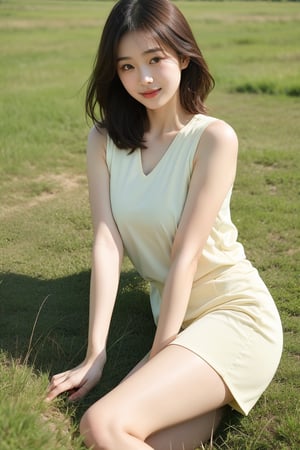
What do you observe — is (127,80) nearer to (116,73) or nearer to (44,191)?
(116,73)

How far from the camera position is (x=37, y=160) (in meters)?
6.74

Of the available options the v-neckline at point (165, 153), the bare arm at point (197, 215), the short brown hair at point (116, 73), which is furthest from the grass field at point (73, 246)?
the short brown hair at point (116, 73)

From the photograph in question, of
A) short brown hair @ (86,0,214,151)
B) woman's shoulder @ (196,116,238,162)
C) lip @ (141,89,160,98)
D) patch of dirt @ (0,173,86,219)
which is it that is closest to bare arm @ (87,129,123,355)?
short brown hair @ (86,0,214,151)

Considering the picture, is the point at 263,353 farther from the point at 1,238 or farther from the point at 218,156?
the point at 1,238

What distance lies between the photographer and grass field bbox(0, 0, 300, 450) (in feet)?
9.55

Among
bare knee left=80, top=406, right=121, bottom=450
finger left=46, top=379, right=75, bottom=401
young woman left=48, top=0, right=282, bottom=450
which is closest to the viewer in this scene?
bare knee left=80, top=406, right=121, bottom=450

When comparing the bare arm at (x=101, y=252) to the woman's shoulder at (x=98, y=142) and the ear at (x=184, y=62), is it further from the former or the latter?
the ear at (x=184, y=62)

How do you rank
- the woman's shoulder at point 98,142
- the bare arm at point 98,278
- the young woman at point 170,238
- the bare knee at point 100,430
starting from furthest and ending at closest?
the woman's shoulder at point 98,142
the bare arm at point 98,278
the young woman at point 170,238
the bare knee at point 100,430

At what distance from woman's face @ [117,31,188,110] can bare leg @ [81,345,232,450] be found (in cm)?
107

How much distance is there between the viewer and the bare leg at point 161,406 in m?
2.47

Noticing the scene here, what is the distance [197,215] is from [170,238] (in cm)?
20

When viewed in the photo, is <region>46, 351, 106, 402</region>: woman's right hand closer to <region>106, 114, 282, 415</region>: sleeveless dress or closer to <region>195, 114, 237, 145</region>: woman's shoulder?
<region>106, 114, 282, 415</region>: sleeveless dress

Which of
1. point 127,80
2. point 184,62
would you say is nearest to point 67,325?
point 127,80

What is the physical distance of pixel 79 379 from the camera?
2943 mm
